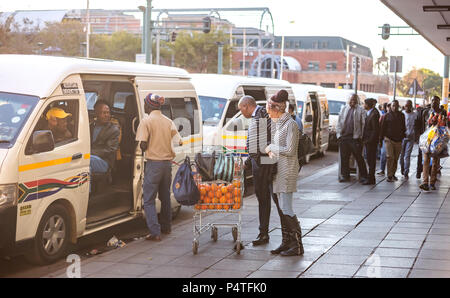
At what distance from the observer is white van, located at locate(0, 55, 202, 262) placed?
788cm

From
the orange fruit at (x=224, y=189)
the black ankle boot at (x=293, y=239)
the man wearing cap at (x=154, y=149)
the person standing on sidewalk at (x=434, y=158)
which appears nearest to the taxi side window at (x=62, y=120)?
the man wearing cap at (x=154, y=149)

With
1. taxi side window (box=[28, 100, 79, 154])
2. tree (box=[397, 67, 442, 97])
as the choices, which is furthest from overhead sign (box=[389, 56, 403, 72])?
tree (box=[397, 67, 442, 97])

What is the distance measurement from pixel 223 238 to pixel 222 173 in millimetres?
1225

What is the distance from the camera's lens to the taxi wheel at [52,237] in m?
8.29

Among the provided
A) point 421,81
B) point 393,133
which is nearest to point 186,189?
point 393,133

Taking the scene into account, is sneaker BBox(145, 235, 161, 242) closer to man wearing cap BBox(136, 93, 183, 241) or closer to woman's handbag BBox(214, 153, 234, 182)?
man wearing cap BBox(136, 93, 183, 241)

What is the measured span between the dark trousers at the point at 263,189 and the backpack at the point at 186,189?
75 centimetres

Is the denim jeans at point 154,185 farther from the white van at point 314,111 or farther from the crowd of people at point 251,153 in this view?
the white van at point 314,111

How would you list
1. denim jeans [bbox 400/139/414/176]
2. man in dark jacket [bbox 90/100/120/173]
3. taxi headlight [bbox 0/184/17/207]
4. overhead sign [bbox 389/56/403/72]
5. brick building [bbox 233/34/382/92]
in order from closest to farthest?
taxi headlight [bbox 0/184/17/207], man in dark jacket [bbox 90/100/120/173], denim jeans [bbox 400/139/414/176], overhead sign [bbox 389/56/403/72], brick building [bbox 233/34/382/92]

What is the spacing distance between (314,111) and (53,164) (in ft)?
58.0

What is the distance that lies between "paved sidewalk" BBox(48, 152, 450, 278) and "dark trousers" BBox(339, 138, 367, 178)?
3.27m

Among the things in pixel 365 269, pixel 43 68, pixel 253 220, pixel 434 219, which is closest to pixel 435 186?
pixel 434 219

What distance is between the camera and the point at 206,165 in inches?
360

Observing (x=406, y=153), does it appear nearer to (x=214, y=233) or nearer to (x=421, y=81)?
(x=214, y=233)
